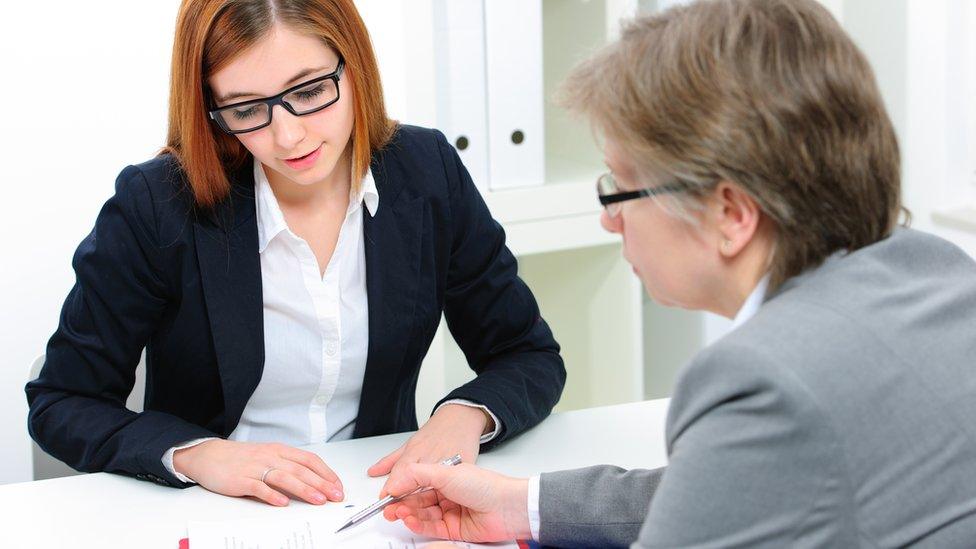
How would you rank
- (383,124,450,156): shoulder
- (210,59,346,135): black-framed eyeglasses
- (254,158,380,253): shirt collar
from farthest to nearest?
(383,124,450,156): shoulder
(254,158,380,253): shirt collar
(210,59,346,135): black-framed eyeglasses

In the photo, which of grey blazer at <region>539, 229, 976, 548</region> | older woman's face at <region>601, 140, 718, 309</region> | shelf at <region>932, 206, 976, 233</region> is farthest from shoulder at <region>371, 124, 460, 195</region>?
shelf at <region>932, 206, 976, 233</region>

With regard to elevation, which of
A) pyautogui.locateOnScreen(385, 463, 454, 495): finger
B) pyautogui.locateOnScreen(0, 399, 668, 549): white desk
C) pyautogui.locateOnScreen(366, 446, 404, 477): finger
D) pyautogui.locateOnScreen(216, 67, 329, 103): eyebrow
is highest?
pyautogui.locateOnScreen(216, 67, 329, 103): eyebrow

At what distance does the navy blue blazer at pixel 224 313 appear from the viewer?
1411mm

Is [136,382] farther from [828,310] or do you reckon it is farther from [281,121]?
[828,310]

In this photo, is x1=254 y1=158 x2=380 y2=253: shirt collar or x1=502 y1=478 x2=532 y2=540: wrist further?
x1=254 y1=158 x2=380 y2=253: shirt collar

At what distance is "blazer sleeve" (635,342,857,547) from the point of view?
0.77 metres

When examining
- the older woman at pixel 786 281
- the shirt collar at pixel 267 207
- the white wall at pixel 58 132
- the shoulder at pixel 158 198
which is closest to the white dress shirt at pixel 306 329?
the shirt collar at pixel 267 207

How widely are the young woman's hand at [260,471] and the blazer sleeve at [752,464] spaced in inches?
21.7

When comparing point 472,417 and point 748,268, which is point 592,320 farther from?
point 748,268

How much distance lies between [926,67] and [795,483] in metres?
1.90

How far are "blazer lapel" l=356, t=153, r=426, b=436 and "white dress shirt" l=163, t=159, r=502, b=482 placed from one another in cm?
2

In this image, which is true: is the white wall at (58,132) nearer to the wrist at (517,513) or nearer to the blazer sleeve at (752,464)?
the wrist at (517,513)

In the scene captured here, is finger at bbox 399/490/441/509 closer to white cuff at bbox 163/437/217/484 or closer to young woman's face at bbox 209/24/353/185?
white cuff at bbox 163/437/217/484

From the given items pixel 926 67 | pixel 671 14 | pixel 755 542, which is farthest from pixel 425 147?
pixel 926 67
